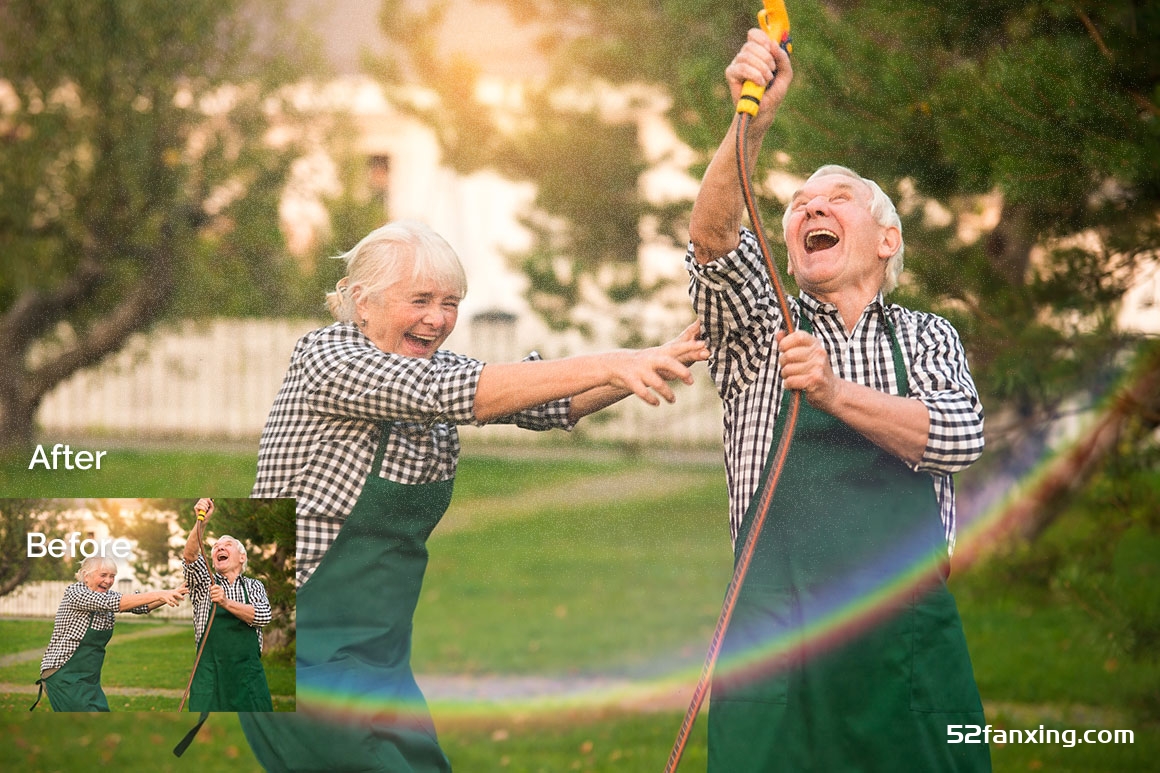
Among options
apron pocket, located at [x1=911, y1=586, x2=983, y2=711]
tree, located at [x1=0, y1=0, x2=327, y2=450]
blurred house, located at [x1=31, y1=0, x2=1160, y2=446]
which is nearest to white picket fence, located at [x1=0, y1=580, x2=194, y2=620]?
apron pocket, located at [x1=911, y1=586, x2=983, y2=711]

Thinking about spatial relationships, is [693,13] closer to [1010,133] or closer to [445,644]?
[1010,133]

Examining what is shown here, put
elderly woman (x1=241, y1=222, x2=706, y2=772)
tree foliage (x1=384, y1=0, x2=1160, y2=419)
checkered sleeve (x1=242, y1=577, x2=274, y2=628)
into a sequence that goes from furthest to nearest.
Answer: tree foliage (x1=384, y1=0, x2=1160, y2=419), checkered sleeve (x1=242, y1=577, x2=274, y2=628), elderly woman (x1=241, y1=222, x2=706, y2=772)

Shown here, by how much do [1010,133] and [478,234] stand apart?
2997 mm

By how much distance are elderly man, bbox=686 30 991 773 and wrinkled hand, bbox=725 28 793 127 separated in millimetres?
254

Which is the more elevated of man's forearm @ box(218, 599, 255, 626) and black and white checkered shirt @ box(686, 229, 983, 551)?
black and white checkered shirt @ box(686, 229, 983, 551)

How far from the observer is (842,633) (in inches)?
75.4

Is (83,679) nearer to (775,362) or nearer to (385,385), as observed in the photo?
(385,385)

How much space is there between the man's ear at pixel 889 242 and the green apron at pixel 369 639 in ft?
2.62

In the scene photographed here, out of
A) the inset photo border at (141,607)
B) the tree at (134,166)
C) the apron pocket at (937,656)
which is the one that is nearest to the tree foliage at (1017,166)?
the apron pocket at (937,656)

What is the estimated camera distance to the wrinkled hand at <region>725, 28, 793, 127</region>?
67.0 inches

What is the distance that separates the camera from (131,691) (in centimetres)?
239

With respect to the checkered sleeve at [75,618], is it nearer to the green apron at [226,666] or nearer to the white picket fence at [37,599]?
the white picket fence at [37,599]

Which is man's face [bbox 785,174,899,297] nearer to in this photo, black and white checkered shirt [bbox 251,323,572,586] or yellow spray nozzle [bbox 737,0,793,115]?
yellow spray nozzle [bbox 737,0,793,115]

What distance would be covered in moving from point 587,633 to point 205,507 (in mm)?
3517
